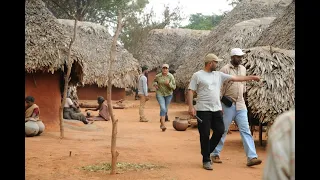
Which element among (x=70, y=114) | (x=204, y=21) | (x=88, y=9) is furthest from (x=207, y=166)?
(x=204, y=21)

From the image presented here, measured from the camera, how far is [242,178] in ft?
19.9

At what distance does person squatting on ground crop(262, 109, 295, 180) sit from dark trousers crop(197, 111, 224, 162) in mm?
5285

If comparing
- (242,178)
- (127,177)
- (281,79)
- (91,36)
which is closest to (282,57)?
(281,79)

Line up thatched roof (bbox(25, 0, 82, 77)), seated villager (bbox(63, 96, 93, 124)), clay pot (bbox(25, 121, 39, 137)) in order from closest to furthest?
1. clay pot (bbox(25, 121, 39, 137))
2. thatched roof (bbox(25, 0, 82, 77))
3. seated villager (bbox(63, 96, 93, 124))

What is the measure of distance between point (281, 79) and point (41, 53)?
18.2ft

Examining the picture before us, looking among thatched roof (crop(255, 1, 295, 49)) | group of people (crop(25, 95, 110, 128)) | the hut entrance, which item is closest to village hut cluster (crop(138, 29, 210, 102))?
group of people (crop(25, 95, 110, 128))

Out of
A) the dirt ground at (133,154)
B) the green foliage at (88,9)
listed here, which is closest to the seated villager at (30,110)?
the dirt ground at (133,154)

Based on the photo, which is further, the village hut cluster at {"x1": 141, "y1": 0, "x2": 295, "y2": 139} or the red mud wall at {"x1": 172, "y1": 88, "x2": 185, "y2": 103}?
the red mud wall at {"x1": 172, "y1": 88, "x2": 185, "y2": 103}

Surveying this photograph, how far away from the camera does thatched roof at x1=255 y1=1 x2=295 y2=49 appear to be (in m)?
11.4

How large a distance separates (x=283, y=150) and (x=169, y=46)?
28.9m

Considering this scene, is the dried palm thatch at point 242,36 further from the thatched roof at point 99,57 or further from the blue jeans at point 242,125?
the thatched roof at point 99,57

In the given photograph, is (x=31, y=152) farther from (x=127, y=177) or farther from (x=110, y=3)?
Answer: (x=110, y=3)

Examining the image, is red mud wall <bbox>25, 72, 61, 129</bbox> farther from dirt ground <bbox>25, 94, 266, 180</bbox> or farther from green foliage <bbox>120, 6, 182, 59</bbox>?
green foliage <bbox>120, 6, 182, 59</bbox>

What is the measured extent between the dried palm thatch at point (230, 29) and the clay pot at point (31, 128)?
24.7 ft
